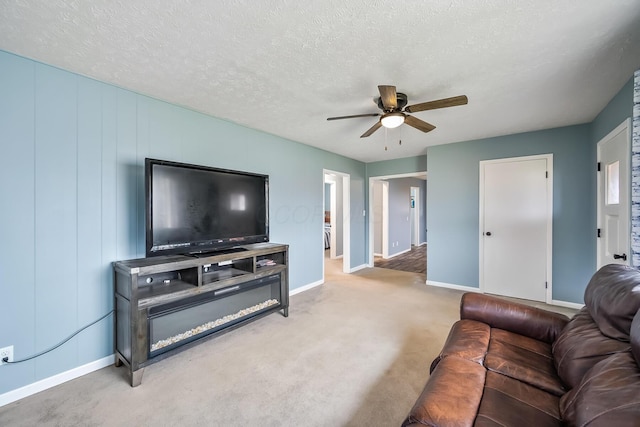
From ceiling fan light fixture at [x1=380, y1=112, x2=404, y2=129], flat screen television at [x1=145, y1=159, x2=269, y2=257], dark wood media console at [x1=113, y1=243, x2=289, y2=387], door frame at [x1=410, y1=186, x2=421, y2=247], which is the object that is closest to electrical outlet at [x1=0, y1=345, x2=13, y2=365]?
dark wood media console at [x1=113, y1=243, x2=289, y2=387]

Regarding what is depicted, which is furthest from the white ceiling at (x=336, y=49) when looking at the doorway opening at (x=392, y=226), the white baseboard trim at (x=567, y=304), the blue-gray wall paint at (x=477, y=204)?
the doorway opening at (x=392, y=226)

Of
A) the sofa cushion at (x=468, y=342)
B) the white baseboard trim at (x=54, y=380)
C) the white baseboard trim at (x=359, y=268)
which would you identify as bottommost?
the white baseboard trim at (x=54, y=380)

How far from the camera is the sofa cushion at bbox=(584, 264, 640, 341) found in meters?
1.17

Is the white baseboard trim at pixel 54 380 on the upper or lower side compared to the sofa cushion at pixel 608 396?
lower

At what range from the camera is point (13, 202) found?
1821 millimetres

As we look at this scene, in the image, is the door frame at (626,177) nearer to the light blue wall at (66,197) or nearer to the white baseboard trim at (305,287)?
the white baseboard trim at (305,287)

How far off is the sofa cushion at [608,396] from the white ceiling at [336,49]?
1.76m

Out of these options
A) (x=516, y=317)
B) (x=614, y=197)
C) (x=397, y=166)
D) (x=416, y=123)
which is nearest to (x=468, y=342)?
(x=516, y=317)

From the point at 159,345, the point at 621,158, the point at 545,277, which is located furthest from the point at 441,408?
the point at 545,277

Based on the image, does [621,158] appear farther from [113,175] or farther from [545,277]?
[113,175]

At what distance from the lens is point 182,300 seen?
226 centimetres

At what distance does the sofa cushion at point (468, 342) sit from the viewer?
Result: 4.86 ft

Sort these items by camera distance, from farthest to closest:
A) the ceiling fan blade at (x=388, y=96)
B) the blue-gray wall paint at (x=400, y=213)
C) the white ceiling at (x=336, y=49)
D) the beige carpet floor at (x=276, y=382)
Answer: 1. the blue-gray wall paint at (x=400, y=213)
2. the ceiling fan blade at (x=388, y=96)
3. the beige carpet floor at (x=276, y=382)
4. the white ceiling at (x=336, y=49)

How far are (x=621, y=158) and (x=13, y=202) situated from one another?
198 inches
